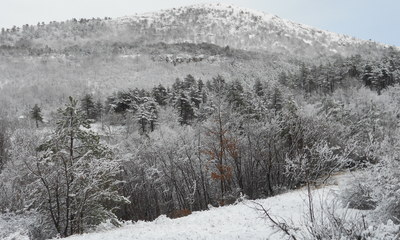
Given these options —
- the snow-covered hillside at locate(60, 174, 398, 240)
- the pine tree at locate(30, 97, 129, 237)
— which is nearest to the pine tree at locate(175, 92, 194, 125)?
the pine tree at locate(30, 97, 129, 237)

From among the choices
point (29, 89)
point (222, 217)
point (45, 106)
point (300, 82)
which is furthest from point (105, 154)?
point (29, 89)

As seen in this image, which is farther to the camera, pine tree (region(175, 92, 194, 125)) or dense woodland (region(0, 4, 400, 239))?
pine tree (region(175, 92, 194, 125))

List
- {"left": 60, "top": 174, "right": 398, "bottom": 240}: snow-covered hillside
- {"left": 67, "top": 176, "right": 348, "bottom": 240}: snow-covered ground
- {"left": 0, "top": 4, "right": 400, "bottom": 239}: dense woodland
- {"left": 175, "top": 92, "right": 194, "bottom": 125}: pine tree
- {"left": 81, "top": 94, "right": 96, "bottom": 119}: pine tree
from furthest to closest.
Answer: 1. {"left": 81, "top": 94, "right": 96, "bottom": 119}: pine tree
2. {"left": 175, "top": 92, "right": 194, "bottom": 125}: pine tree
3. {"left": 0, "top": 4, "right": 400, "bottom": 239}: dense woodland
4. {"left": 67, "top": 176, "right": 348, "bottom": 240}: snow-covered ground
5. {"left": 60, "top": 174, "right": 398, "bottom": 240}: snow-covered hillside

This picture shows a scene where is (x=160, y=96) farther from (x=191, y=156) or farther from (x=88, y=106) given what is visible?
(x=191, y=156)

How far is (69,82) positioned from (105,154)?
5951 inches

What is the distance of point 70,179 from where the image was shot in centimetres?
1783

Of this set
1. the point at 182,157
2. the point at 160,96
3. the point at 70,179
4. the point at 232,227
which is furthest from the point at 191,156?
the point at 160,96

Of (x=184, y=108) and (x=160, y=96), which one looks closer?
(x=184, y=108)

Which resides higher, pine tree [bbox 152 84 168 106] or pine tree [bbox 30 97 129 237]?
pine tree [bbox 30 97 129 237]

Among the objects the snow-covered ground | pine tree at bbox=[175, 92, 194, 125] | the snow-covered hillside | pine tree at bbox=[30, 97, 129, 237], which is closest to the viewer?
the snow-covered hillside

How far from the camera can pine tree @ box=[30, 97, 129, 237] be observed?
673 inches

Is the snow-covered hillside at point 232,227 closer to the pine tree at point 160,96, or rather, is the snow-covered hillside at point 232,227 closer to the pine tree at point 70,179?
the pine tree at point 70,179

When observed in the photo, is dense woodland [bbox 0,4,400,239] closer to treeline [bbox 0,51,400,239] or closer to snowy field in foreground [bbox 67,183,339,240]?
treeline [bbox 0,51,400,239]

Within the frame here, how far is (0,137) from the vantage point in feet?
150
